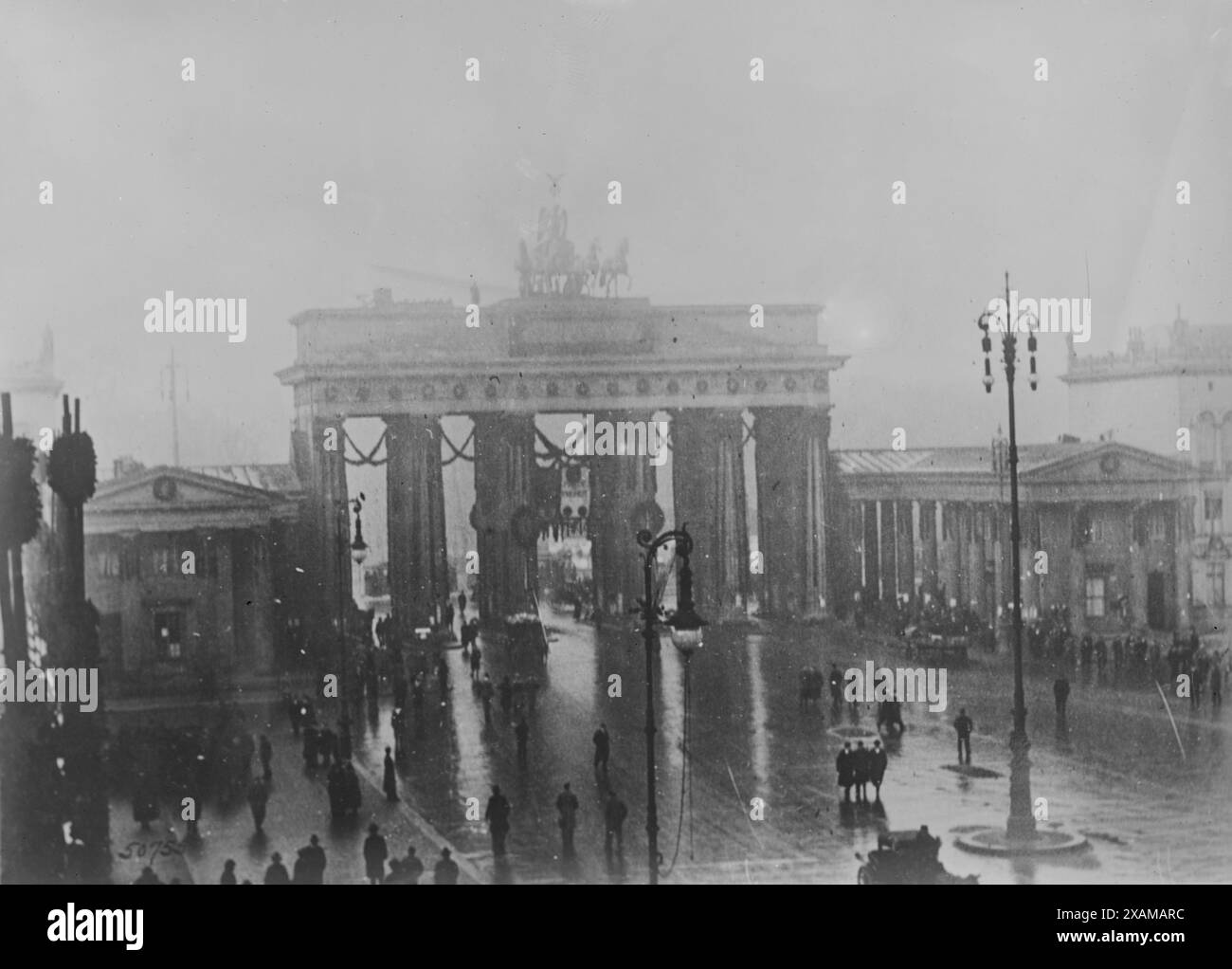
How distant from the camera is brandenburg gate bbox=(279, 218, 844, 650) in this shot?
1321 cm

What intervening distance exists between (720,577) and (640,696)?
1.23 metres

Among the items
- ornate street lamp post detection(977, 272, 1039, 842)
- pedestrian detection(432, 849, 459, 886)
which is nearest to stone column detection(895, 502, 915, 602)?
ornate street lamp post detection(977, 272, 1039, 842)

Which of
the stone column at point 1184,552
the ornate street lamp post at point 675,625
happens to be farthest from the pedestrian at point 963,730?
the ornate street lamp post at point 675,625

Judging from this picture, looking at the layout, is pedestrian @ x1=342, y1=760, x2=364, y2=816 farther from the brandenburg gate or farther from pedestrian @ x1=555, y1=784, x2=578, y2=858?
pedestrian @ x1=555, y1=784, x2=578, y2=858

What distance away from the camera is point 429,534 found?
13609 millimetres

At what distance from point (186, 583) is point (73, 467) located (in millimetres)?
1246

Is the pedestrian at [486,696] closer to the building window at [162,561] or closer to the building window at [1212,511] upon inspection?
the building window at [162,561]

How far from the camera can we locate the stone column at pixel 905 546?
44.2 ft

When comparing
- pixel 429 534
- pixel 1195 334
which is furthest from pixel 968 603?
pixel 429 534

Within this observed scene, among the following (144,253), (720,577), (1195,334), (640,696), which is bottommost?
(640,696)

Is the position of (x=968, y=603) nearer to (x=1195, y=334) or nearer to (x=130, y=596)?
(x=1195, y=334)

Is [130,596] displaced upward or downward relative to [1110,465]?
downward

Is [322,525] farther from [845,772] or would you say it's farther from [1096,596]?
[1096,596]

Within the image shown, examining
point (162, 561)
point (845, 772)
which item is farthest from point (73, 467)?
point (845, 772)
